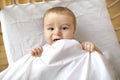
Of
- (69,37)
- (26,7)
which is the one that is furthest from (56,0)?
(69,37)

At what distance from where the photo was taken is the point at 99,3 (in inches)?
51.8

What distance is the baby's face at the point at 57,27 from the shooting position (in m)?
1.09

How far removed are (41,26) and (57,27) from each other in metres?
0.13

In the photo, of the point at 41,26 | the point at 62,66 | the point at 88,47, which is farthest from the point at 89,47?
the point at 41,26

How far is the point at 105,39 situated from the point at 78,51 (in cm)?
27

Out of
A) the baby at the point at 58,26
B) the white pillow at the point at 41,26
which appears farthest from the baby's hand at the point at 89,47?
the white pillow at the point at 41,26

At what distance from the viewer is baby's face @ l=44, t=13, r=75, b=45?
1089 millimetres

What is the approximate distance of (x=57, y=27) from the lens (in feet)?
3.58

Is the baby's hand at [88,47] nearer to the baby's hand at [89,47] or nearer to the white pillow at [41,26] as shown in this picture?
the baby's hand at [89,47]

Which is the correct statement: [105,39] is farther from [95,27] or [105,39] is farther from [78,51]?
[78,51]

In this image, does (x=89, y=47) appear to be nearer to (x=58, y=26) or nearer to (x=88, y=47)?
(x=88, y=47)

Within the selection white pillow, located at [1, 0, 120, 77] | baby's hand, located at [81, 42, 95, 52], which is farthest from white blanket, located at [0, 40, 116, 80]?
white pillow, located at [1, 0, 120, 77]

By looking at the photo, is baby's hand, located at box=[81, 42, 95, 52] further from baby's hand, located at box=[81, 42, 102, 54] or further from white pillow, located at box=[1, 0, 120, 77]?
white pillow, located at box=[1, 0, 120, 77]

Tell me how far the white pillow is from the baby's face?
9 cm
